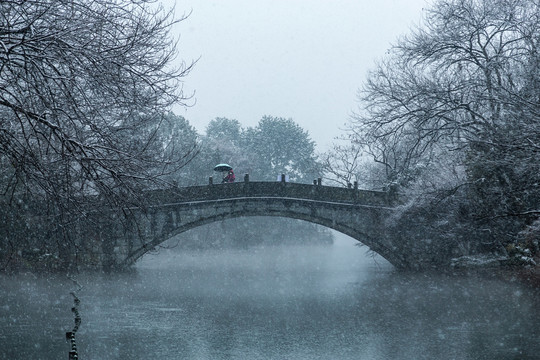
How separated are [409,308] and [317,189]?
10.5m

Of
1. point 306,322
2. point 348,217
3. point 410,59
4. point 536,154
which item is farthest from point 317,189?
point 536,154

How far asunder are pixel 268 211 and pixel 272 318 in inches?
452

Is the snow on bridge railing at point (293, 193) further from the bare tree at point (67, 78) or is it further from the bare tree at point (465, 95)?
the bare tree at point (67, 78)

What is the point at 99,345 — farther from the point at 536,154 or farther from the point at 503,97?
the point at 503,97

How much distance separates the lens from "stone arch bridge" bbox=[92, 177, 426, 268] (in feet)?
82.0

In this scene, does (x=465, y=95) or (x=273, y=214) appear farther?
(x=273, y=214)

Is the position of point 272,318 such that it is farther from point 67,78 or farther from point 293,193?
point 293,193

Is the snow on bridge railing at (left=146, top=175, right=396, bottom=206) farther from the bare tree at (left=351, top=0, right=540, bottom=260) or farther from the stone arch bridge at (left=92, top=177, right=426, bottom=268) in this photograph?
the bare tree at (left=351, top=0, right=540, bottom=260)

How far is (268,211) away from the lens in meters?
25.5

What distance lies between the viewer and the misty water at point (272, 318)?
10297 mm

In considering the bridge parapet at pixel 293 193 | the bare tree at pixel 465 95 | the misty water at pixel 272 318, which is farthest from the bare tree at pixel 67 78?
the bridge parapet at pixel 293 193

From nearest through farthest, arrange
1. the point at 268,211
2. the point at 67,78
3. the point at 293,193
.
Result: 1. the point at 67,78
2. the point at 268,211
3. the point at 293,193

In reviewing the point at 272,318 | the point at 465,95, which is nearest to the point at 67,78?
the point at 272,318

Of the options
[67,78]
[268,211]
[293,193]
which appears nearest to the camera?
[67,78]
